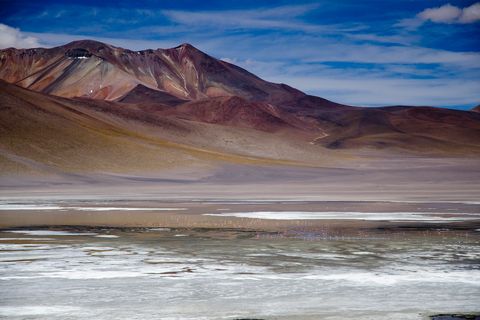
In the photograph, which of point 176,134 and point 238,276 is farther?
point 176,134

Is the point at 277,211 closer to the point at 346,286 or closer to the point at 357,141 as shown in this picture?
the point at 346,286

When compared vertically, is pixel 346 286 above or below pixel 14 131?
below

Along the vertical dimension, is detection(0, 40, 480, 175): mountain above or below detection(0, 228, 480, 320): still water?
above

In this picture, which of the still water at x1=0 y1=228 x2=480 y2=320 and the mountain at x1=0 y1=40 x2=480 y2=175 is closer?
the still water at x1=0 y1=228 x2=480 y2=320

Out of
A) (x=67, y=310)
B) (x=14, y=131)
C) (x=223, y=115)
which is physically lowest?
(x=67, y=310)

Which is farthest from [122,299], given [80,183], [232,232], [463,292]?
[80,183]

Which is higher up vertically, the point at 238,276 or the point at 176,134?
the point at 176,134

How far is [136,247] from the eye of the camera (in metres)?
16.5

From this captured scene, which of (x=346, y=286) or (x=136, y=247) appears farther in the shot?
(x=136, y=247)

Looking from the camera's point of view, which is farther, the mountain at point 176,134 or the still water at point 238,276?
the mountain at point 176,134

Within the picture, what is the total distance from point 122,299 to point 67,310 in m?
0.92

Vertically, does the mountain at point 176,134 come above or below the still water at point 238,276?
above

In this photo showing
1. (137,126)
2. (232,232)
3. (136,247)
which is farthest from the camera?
(137,126)

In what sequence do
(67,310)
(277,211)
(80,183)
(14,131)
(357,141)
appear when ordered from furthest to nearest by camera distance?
1. (357,141)
2. (14,131)
3. (80,183)
4. (277,211)
5. (67,310)
